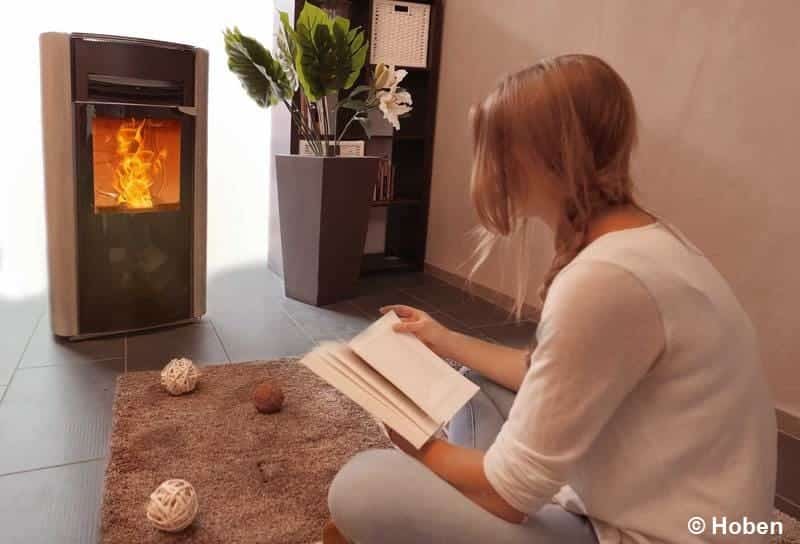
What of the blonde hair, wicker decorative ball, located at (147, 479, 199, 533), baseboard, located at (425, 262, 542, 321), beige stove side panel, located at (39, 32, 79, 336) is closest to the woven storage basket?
baseboard, located at (425, 262, 542, 321)

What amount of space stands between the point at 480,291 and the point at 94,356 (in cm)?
169

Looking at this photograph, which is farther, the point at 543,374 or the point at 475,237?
the point at 475,237

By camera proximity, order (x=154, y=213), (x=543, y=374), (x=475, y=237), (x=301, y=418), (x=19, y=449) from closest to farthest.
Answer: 1. (x=543, y=374)
2. (x=19, y=449)
3. (x=301, y=418)
4. (x=154, y=213)
5. (x=475, y=237)

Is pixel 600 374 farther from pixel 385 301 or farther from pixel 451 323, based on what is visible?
pixel 385 301

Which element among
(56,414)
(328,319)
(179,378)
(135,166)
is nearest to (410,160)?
(328,319)

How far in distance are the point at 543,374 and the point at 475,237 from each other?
2474mm

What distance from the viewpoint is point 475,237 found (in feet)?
10.4

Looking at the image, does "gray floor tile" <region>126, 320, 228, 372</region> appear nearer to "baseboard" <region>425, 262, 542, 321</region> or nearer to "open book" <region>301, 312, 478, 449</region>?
"baseboard" <region>425, 262, 542, 321</region>

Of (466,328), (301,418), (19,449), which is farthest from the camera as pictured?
(466,328)

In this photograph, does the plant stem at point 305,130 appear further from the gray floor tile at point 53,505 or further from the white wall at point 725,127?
the gray floor tile at point 53,505

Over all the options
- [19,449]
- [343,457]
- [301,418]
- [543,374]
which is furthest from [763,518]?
[19,449]

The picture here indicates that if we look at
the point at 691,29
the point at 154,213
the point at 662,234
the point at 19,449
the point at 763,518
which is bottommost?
the point at 19,449

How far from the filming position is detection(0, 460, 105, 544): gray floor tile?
1229 millimetres

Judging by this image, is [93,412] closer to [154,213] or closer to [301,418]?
[301,418]
